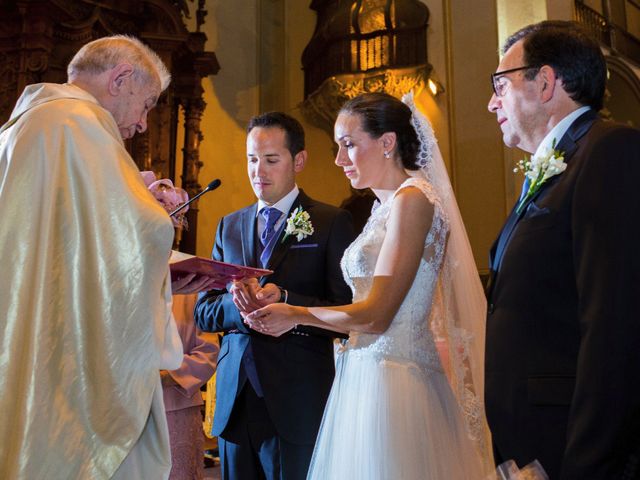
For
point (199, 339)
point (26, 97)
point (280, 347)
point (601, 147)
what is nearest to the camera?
point (601, 147)

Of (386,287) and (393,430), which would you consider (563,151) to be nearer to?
(386,287)

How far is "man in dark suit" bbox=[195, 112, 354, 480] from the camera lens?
2.41 meters

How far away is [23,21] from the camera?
6.71m

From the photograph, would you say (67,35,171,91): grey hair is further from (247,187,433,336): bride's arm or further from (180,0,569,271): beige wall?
(180,0,569,271): beige wall

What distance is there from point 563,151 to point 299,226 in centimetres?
126

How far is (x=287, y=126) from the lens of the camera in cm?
293

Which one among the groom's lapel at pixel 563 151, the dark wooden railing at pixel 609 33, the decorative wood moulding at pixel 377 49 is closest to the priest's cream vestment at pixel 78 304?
the groom's lapel at pixel 563 151

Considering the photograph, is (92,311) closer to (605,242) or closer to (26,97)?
(26,97)

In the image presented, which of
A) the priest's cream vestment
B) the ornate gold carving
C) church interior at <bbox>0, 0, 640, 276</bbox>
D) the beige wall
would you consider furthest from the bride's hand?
the ornate gold carving

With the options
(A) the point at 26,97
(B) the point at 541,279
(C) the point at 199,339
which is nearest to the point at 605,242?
(B) the point at 541,279

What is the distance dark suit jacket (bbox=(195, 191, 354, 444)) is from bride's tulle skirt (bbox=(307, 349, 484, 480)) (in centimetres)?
17

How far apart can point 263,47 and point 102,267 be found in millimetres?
9602

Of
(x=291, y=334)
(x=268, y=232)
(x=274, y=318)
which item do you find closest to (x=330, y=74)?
(x=268, y=232)

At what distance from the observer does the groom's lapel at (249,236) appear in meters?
2.75
